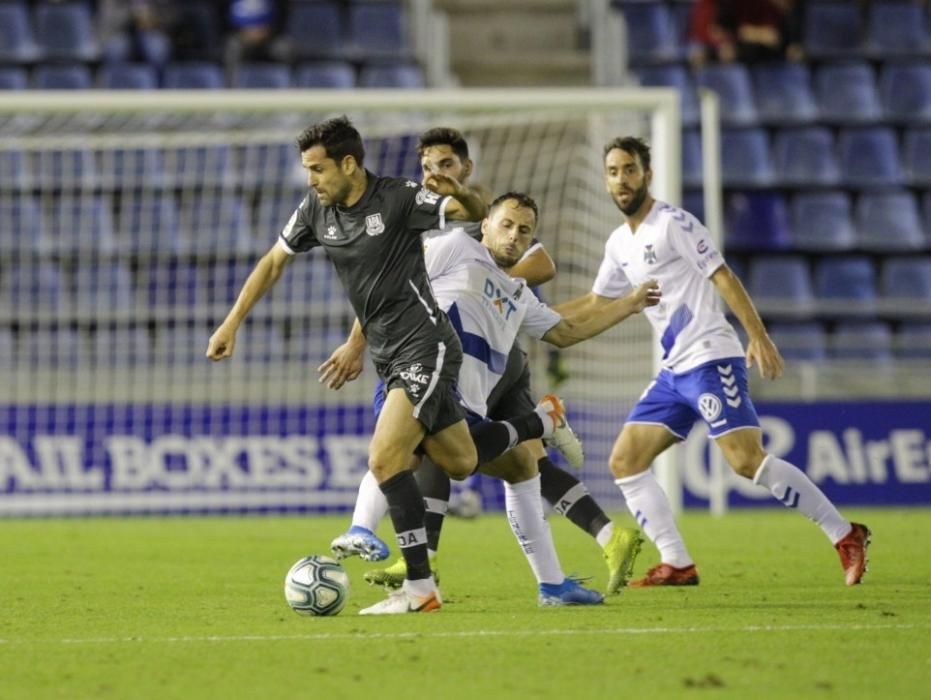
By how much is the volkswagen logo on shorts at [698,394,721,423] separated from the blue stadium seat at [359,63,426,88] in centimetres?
995

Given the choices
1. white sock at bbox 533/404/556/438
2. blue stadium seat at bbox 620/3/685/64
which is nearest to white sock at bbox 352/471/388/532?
white sock at bbox 533/404/556/438


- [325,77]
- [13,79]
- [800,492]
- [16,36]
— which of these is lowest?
[800,492]

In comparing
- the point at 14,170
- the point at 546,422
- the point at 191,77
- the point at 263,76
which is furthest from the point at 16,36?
the point at 546,422

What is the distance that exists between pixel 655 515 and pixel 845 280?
29.3ft

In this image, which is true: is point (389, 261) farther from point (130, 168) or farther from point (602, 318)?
point (130, 168)

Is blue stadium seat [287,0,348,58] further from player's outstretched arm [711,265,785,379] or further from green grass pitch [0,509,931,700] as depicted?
player's outstretched arm [711,265,785,379]

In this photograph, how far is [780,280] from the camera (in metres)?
16.6

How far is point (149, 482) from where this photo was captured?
1401 cm

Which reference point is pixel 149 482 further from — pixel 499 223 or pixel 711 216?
pixel 499 223

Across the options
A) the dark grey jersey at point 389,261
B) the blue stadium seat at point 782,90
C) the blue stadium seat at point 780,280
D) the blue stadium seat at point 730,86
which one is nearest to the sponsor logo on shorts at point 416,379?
the dark grey jersey at point 389,261

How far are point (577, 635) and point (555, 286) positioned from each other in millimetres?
8337

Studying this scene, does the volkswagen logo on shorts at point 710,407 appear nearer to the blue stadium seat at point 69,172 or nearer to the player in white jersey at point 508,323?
the player in white jersey at point 508,323

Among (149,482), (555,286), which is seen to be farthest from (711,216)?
(149,482)

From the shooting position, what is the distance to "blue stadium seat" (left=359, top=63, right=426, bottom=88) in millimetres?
17516
